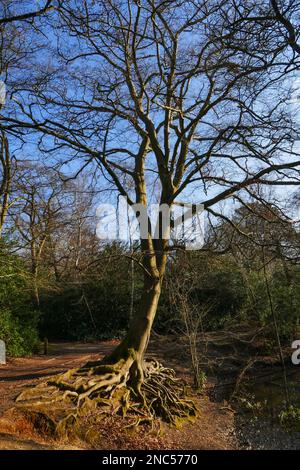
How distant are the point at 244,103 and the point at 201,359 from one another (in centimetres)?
785

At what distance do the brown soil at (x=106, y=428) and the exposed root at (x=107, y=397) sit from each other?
0.76 feet

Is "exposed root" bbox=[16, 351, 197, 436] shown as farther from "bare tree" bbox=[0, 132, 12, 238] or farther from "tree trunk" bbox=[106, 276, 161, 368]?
"bare tree" bbox=[0, 132, 12, 238]

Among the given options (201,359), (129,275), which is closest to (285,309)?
(201,359)

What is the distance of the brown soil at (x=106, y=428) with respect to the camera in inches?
227

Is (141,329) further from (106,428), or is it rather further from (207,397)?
(207,397)

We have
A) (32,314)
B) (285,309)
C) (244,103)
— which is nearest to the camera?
(244,103)

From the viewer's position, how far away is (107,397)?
782cm

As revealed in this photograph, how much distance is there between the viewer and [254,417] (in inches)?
382

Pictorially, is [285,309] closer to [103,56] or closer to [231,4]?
[103,56]

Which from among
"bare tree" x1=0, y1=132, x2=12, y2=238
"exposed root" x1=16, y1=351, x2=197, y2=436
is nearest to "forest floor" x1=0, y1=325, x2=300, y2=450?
"exposed root" x1=16, y1=351, x2=197, y2=436

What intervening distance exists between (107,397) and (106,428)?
84 cm

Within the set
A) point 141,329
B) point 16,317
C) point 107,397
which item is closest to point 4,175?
point 16,317

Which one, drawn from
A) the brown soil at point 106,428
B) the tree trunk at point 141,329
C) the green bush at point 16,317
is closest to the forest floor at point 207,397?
the brown soil at point 106,428

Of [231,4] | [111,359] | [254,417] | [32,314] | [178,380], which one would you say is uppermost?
[231,4]
